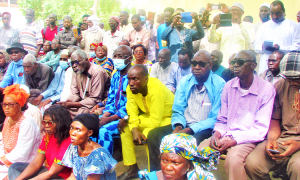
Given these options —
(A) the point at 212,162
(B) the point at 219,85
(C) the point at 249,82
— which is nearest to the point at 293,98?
(C) the point at 249,82

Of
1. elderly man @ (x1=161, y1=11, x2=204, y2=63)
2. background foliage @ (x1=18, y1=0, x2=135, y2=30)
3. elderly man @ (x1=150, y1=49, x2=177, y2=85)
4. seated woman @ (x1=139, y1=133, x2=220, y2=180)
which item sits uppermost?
background foliage @ (x1=18, y1=0, x2=135, y2=30)

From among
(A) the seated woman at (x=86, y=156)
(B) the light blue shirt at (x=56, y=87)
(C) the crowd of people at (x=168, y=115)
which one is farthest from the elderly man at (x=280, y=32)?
(B) the light blue shirt at (x=56, y=87)

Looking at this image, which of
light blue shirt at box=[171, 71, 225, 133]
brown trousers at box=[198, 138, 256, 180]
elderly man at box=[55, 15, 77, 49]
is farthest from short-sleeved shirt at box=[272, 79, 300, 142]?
elderly man at box=[55, 15, 77, 49]

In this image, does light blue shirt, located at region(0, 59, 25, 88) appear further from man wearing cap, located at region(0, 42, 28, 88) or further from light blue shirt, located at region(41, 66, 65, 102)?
light blue shirt, located at region(41, 66, 65, 102)

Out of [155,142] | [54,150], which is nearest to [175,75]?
[155,142]

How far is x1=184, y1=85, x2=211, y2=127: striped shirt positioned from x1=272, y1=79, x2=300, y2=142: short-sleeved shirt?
85 centimetres

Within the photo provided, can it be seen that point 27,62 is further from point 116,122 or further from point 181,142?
point 181,142

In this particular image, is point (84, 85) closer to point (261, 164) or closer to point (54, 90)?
point (54, 90)

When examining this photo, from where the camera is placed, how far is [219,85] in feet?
11.7

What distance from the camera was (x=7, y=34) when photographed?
796 cm

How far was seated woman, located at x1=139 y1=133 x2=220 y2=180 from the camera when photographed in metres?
2.25

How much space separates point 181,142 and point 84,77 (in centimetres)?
280

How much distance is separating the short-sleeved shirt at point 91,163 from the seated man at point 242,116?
1139 mm

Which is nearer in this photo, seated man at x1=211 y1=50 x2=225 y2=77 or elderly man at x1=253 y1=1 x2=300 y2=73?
elderly man at x1=253 y1=1 x2=300 y2=73
